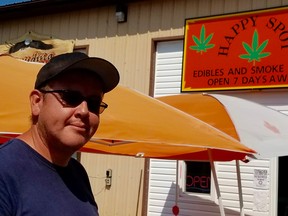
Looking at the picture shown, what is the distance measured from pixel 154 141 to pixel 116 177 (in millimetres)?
6114

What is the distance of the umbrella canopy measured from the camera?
4965 millimetres

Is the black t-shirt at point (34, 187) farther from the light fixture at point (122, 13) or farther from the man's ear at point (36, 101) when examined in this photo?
the light fixture at point (122, 13)

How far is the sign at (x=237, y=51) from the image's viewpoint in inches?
336

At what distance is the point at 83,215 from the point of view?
207 cm

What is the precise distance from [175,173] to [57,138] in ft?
24.8

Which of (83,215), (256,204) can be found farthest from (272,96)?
(83,215)

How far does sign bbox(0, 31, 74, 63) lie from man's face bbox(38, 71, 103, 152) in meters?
9.27

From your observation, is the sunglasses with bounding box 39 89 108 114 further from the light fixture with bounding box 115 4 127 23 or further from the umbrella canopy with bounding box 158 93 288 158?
the light fixture with bounding box 115 4 127 23

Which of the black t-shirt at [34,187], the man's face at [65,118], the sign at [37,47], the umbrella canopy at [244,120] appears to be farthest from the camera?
the sign at [37,47]

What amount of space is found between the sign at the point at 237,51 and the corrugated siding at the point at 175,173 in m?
0.26

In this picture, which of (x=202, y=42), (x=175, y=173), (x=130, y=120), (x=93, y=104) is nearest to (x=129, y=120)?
(x=130, y=120)

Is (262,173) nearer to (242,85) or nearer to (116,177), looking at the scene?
(242,85)

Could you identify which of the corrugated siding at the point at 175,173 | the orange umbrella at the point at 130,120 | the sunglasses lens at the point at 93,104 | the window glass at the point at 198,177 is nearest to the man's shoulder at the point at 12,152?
the sunglasses lens at the point at 93,104

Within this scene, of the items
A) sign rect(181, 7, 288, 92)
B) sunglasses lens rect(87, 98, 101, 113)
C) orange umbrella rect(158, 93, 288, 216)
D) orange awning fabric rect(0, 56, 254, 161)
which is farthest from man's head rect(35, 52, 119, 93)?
sign rect(181, 7, 288, 92)
